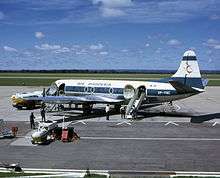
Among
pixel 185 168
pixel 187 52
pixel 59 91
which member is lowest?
pixel 185 168

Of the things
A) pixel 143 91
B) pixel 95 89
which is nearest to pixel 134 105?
pixel 143 91

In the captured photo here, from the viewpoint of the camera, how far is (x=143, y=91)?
5106 centimetres

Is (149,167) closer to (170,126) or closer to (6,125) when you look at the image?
(170,126)

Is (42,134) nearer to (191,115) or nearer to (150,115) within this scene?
(150,115)

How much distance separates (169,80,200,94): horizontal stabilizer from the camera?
47.4 meters

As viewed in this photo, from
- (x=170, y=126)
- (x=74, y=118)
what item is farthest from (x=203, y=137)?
(x=74, y=118)

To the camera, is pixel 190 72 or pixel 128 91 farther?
pixel 128 91

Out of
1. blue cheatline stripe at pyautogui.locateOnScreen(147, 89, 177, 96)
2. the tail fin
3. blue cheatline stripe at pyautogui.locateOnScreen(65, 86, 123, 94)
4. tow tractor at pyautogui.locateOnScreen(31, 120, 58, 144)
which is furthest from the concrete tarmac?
blue cheatline stripe at pyautogui.locateOnScreen(65, 86, 123, 94)

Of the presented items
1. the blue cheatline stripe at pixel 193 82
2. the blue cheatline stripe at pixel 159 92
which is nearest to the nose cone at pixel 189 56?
the blue cheatline stripe at pixel 193 82

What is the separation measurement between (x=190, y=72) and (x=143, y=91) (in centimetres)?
626

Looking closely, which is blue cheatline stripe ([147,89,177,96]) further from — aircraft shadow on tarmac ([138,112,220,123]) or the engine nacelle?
aircraft shadow on tarmac ([138,112,220,123])

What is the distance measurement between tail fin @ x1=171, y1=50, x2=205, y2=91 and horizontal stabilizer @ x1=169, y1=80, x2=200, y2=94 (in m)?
1.19

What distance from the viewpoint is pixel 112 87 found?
174 feet

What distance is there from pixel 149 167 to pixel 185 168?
7.30 feet
